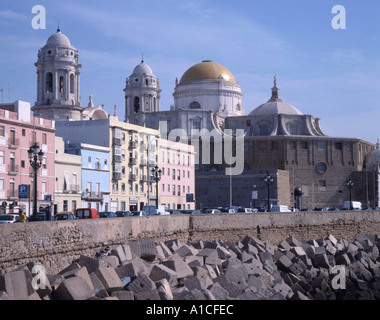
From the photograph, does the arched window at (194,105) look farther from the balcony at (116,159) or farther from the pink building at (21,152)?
the pink building at (21,152)

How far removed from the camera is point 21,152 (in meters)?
37.9

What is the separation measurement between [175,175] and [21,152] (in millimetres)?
21480

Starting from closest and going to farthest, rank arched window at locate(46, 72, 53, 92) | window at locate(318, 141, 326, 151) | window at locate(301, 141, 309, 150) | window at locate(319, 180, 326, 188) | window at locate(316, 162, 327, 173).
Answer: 1. arched window at locate(46, 72, 53, 92)
2. window at locate(319, 180, 326, 188)
3. window at locate(316, 162, 327, 173)
4. window at locate(301, 141, 309, 150)
5. window at locate(318, 141, 326, 151)

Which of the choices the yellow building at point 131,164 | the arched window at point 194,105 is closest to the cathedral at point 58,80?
the yellow building at point 131,164

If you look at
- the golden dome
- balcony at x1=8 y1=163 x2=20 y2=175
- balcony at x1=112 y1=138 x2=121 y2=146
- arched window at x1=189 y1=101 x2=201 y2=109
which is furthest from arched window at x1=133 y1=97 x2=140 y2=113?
balcony at x1=8 y1=163 x2=20 y2=175

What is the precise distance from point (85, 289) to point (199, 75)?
75300 millimetres

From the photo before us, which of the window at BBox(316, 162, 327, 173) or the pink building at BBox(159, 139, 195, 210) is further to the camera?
the window at BBox(316, 162, 327, 173)

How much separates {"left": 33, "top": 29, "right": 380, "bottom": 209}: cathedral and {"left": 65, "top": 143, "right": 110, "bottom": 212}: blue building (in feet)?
57.6

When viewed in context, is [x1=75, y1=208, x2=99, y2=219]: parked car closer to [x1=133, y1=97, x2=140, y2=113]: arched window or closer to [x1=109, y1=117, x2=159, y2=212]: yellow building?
[x1=109, y1=117, x2=159, y2=212]: yellow building

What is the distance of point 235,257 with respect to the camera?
2012 cm

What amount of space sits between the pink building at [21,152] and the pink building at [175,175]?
50.8ft

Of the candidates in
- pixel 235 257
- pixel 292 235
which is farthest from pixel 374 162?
pixel 235 257

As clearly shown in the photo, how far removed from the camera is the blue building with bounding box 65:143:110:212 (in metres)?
44.0
